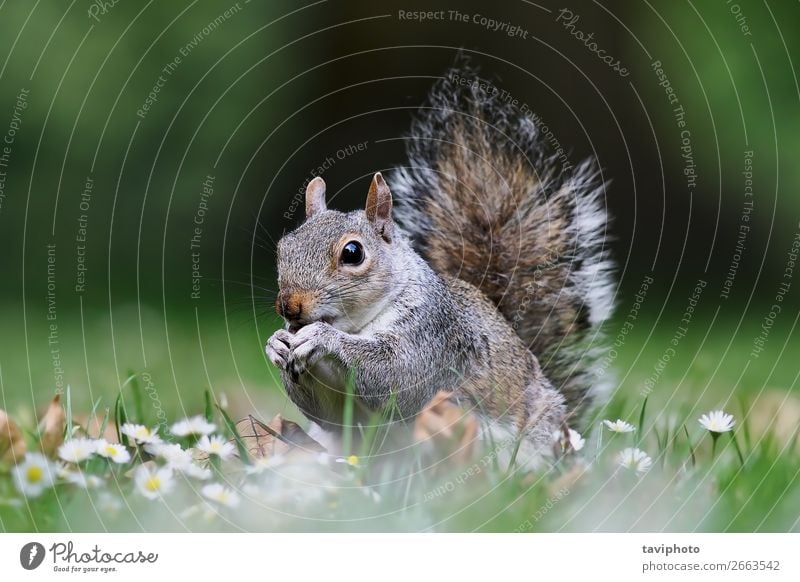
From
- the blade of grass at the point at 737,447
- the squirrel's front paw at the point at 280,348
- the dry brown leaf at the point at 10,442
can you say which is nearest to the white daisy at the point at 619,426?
the blade of grass at the point at 737,447

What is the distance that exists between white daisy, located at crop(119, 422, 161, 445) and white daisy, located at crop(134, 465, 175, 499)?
69 mm

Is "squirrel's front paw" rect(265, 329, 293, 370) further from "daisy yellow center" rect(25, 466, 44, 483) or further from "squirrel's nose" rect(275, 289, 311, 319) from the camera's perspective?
"daisy yellow center" rect(25, 466, 44, 483)

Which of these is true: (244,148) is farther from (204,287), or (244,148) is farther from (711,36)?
(711,36)

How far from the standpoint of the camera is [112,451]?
1.44m

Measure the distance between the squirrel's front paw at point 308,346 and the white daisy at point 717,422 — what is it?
63cm

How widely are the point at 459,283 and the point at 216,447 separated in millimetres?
529

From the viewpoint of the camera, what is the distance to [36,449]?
4.94 ft

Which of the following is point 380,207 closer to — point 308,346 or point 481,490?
point 308,346

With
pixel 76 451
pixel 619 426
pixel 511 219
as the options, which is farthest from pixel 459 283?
pixel 76 451

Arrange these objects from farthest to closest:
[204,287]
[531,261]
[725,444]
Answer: [204,287] < [531,261] < [725,444]

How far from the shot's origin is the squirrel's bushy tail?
1922 millimetres

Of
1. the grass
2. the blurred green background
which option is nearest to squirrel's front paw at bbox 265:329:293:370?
the grass

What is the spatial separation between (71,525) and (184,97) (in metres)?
1.68

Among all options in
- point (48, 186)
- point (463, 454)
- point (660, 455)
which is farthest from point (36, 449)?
point (48, 186)
